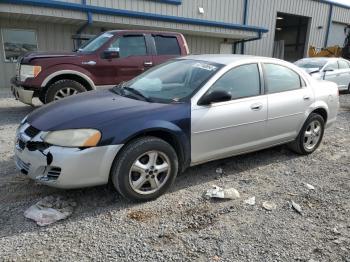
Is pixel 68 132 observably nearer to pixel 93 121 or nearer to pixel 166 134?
pixel 93 121

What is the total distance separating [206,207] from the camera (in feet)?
11.6

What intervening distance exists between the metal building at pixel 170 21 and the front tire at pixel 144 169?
954 centimetres

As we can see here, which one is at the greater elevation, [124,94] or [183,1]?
[183,1]

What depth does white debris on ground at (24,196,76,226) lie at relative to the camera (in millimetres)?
3150

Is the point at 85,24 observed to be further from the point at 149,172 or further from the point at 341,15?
the point at 341,15

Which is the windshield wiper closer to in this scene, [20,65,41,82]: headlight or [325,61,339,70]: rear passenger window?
[20,65,41,82]: headlight

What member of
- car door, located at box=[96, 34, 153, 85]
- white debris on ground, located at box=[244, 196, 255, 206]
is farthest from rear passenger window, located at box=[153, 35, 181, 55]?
white debris on ground, located at box=[244, 196, 255, 206]

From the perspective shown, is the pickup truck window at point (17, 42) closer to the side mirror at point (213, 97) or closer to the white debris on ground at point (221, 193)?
the side mirror at point (213, 97)

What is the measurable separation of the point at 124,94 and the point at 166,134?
876mm

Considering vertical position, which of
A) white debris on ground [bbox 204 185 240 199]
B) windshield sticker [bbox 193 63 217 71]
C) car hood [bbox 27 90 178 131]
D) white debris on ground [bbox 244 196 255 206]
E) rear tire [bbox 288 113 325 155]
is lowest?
white debris on ground [bbox 244 196 255 206]

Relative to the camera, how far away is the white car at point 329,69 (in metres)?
12.1

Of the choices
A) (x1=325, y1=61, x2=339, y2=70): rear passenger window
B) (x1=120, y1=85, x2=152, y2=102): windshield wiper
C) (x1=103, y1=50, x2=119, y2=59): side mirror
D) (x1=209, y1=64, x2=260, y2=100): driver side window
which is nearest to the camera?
(x1=120, y1=85, x2=152, y2=102): windshield wiper

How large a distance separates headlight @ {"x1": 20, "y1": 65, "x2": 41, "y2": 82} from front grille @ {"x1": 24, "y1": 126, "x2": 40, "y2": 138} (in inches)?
148

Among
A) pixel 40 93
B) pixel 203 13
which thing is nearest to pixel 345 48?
pixel 203 13
